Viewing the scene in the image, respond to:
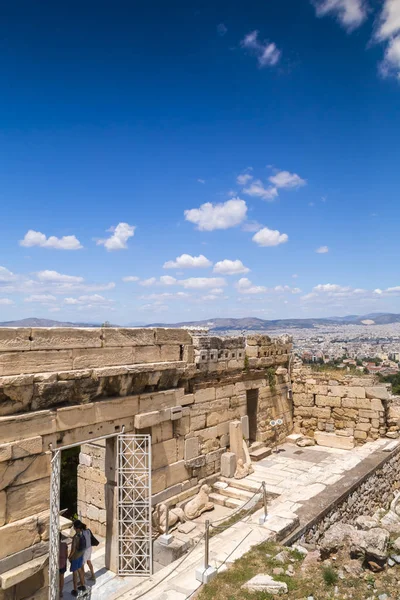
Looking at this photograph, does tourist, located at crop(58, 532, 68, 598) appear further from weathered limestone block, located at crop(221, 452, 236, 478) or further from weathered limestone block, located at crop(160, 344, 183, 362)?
weathered limestone block, located at crop(221, 452, 236, 478)

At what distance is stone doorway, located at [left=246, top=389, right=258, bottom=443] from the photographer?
46.4ft

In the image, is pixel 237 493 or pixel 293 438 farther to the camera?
pixel 293 438

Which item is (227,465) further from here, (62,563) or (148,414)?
(62,563)

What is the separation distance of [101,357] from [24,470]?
7.78ft

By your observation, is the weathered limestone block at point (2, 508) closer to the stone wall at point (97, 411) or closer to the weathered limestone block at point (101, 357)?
the stone wall at point (97, 411)

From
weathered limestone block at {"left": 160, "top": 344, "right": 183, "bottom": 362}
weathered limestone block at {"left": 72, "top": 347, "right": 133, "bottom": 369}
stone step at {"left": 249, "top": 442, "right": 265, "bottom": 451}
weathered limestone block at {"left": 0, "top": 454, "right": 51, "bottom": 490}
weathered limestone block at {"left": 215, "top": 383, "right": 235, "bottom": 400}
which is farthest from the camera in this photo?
stone step at {"left": 249, "top": 442, "right": 265, "bottom": 451}

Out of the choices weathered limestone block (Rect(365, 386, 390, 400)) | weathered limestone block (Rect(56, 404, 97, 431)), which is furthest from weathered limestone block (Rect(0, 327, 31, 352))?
weathered limestone block (Rect(365, 386, 390, 400))

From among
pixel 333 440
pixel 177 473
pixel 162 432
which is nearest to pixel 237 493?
pixel 177 473

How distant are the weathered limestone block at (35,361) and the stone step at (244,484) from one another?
5692mm

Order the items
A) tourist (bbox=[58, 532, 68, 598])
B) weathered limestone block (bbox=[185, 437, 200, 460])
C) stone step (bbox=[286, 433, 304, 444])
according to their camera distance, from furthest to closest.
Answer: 1. stone step (bbox=[286, 433, 304, 444])
2. weathered limestone block (bbox=[185, 437, 200, 460])
3. tourist (bbox=[58, 532, 68, 598])

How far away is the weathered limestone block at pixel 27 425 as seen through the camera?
22.2ft

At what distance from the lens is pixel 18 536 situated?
22.1 feet

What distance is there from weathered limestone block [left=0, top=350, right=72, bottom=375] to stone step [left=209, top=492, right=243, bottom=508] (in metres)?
5.25

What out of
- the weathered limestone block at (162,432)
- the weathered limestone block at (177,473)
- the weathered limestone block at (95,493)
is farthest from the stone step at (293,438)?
the weathered limestone block at (95,493)
